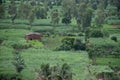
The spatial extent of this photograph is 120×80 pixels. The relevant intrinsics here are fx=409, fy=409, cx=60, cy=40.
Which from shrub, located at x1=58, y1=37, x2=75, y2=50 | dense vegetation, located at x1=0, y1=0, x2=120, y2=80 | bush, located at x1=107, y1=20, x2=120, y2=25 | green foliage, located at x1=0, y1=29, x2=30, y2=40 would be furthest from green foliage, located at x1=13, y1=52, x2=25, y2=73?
bush, located at x1=107, y1=20, x2=120, y2=25

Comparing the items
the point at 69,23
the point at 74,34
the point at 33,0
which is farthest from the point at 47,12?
the point at 74,34

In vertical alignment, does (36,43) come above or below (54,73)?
below

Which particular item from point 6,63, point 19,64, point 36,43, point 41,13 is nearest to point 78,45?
point 36,43

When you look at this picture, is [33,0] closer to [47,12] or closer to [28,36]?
[47,12]

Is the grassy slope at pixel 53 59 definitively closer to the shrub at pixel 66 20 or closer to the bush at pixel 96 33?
the bush at pixel 96 33

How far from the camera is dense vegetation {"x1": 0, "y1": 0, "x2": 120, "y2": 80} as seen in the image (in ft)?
119

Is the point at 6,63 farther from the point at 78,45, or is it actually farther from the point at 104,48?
the point at 104,48

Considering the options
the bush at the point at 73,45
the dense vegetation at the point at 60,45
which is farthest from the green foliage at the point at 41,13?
the bush at the point at 73,45

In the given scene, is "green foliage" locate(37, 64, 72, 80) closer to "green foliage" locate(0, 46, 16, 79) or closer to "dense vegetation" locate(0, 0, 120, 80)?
"dense vegetation" locate(0, 0, 120, 80)

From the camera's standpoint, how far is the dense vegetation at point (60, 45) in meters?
36.2

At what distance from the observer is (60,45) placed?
47.7 metres

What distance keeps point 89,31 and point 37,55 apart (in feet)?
43.1

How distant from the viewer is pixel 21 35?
172 feet

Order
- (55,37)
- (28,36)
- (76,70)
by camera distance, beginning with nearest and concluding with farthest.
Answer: (76,70), (28,36), (55,37)
